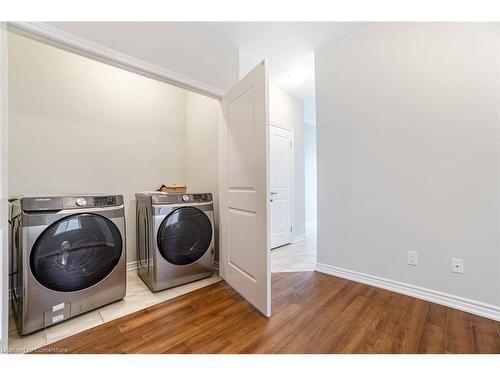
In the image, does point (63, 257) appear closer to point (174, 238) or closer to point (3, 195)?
point (3, 195)

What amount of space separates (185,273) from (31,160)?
5.92ft

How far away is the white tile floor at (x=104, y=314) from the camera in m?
1.37

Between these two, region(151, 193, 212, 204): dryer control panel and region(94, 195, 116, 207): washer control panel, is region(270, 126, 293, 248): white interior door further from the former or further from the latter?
region(94, 195, 116, 207): washer control panel

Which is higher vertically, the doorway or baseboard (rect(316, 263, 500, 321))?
the doorway

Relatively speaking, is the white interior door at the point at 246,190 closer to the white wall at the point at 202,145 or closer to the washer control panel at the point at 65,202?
the white wall at the point at 202,145

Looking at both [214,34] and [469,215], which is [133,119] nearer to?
[214,34]

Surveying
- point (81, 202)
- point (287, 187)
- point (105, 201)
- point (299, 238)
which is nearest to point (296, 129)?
point (287, 187)

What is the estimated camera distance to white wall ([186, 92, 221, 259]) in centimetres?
265

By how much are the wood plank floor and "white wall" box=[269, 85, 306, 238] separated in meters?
2.21

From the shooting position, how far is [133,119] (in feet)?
9.02

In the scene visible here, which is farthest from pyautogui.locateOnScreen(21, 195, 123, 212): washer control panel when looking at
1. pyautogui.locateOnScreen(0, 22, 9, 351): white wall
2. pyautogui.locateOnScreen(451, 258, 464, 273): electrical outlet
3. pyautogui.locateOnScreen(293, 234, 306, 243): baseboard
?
pyautogui.locateOnScreen(293, 234, 306, 243): baseboard
